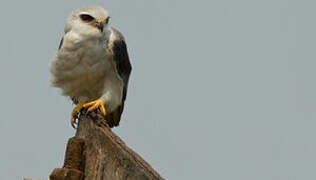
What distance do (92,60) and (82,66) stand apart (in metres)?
0.23

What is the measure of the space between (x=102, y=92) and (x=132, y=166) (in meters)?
5.56

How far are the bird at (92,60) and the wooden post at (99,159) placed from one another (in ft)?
12.0

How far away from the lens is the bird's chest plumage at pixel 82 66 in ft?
31.5

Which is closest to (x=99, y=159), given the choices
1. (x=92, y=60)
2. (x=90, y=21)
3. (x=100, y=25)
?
(x=92, y=60)

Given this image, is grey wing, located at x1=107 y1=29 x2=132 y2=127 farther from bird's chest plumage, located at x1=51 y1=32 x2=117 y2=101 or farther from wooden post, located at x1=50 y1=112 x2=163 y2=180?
wooden post, located at x1=50 y1=112 x2=163 y2=180

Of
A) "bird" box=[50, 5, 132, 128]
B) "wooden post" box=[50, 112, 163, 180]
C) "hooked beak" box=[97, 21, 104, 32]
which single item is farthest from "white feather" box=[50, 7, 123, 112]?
"wooden post" box=[50, 112, 163, 180]

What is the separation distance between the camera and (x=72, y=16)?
9.96 metres

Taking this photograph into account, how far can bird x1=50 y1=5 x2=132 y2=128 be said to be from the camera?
378 inches

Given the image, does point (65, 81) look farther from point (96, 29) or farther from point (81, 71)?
point (96, 29)

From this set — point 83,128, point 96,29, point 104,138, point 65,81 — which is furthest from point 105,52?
point 104,138

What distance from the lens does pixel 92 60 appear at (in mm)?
9672

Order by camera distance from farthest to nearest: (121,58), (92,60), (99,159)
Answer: (121,58) < (92,60) < (99,159)

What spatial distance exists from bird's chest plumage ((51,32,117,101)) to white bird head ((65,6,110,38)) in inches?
6.5

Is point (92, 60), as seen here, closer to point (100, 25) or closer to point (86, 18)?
point (100, 25)
